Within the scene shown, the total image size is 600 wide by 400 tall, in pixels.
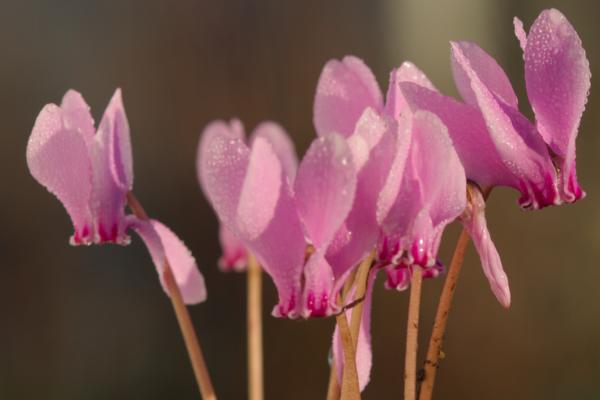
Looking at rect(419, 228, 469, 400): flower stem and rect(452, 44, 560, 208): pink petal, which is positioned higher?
rect(452, 44, 560, 208): pink petal

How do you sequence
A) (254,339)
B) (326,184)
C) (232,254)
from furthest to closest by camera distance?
1. (232,254)
2. (254,339)
3. (326,184)

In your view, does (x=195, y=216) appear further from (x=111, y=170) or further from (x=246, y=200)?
(x=246, y=200)

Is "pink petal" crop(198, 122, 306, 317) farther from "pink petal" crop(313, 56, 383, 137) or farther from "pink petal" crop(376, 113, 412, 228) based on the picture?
"pink petal" crop(313, 56, 383, 137)

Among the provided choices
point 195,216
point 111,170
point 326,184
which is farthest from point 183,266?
point 195,216

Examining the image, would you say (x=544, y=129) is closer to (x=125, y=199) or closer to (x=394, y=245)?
(x=394, y=245)

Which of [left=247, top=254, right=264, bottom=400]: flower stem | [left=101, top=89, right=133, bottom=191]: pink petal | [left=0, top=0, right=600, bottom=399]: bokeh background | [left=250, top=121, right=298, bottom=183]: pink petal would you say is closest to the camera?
[left=101, top=89, right=133, bottom=191]: pink petal

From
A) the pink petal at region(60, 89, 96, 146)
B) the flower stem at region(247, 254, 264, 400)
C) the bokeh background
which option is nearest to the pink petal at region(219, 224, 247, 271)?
the flower stem at region(247, 254, 264, 400)

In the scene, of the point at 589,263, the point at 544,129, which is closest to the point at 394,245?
the point at 544,129

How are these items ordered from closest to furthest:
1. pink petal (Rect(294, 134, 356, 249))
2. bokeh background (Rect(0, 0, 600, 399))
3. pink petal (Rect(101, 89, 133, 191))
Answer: pink petal (Rect(294, 134, 356, 249))
pink petal (Rect(101, 89, 133, 191))
bokeh background (Rect(0, 0, 600, 399))
